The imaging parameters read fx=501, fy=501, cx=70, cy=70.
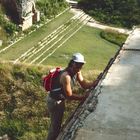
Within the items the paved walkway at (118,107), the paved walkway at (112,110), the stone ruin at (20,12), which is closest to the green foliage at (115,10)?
the stone ruin at (20,12)

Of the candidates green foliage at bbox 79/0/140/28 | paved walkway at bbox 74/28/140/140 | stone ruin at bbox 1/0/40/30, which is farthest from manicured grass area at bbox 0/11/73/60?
paved walkway at bbox 74/28/140/140

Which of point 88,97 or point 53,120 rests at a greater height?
point 88,97

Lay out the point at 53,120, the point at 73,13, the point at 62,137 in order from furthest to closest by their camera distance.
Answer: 1. the point at 73,13
2. the point at 53,120
3. the point at 62,137

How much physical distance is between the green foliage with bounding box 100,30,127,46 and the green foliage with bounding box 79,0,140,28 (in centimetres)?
239

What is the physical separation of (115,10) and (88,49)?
6.78 metres

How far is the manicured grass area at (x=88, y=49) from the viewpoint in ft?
69.4

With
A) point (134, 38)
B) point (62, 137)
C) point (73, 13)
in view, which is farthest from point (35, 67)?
point (73, 13)

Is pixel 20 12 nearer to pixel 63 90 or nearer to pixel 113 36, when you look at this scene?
pixel 113 36

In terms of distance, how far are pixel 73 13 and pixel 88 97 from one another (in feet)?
72.0

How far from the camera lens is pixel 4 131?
13.2 metres

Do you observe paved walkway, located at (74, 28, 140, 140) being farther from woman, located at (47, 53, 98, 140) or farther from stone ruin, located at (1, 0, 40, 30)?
stone ruin, located at (1, 0, 40, 30)

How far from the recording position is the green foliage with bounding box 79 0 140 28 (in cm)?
2900

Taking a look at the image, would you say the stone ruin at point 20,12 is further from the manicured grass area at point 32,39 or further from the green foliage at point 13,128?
the green foliage at point 13,128

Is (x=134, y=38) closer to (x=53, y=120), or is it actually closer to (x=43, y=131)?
(x=53, y=120)
